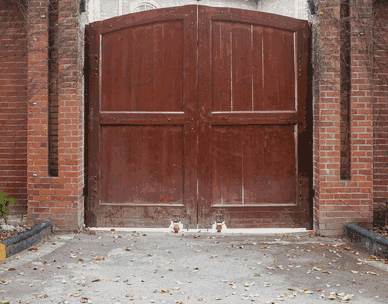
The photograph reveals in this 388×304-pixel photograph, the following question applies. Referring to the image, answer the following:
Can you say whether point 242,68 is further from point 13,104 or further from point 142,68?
point 13,104

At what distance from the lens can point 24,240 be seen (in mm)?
6055

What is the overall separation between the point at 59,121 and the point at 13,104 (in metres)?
0.73

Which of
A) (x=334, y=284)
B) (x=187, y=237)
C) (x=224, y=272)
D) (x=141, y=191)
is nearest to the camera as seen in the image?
(x=334, y=284)

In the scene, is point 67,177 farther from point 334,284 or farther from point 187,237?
point 334,284

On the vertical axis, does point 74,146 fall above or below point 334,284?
above

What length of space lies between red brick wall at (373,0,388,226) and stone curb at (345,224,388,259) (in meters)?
0.69

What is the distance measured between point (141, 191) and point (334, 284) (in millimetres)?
3232

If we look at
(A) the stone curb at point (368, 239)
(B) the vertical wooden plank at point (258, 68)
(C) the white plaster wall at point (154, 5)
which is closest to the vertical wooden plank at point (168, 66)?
(B) the vertical wooden plank at point (258, 68)

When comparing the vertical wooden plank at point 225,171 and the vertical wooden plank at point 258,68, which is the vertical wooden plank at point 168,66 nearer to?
the vertical wooden plank at point 225,171

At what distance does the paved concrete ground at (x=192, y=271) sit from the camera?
4.35 m

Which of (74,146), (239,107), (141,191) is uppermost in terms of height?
(239,107)

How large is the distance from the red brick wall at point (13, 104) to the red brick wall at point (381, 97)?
4543mm

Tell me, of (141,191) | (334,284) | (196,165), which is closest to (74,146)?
(141,191)

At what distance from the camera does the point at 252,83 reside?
23.6 feet
